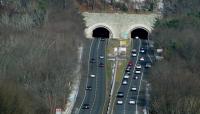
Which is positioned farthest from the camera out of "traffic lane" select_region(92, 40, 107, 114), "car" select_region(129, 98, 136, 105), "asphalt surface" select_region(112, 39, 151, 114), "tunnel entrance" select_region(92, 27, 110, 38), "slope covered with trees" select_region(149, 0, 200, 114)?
"tunnel entrance" select_region(92, 27, 110, 38)

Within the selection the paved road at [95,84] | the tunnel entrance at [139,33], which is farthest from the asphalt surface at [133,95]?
the tunnel entrance at [139,33]

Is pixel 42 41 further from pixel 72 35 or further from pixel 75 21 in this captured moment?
pixel 75 21

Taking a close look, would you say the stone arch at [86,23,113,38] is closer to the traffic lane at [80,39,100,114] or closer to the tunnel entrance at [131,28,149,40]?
the tunnel entrance at [131,28,149,40]

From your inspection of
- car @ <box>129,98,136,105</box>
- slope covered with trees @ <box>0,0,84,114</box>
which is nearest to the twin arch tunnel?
slope covered with trees @ <box>0,0,84,114</box>

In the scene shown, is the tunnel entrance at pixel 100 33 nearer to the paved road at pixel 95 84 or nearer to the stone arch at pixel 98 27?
the stone arch at pixel 98 27

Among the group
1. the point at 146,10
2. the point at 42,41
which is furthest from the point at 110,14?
the point at 42,41

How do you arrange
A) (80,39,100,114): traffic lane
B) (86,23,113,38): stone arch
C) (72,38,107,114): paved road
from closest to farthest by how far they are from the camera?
(72,38,107,114): paved road, (80,39,100,114): traffic lane, (86,23,113,38): stone arch
